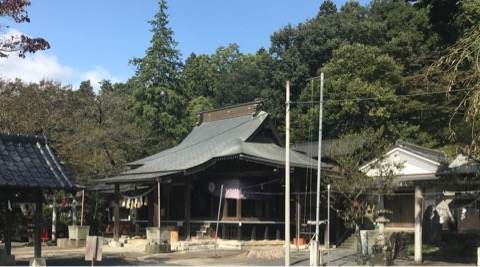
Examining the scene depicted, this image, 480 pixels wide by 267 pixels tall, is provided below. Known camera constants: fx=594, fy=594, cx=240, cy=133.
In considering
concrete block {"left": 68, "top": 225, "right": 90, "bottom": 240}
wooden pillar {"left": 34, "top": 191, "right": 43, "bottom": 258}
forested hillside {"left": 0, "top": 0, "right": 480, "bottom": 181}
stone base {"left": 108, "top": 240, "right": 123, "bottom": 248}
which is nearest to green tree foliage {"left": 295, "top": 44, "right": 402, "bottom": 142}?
forested hillside {"left": 0, "top": 0, "right": 480, "bottom": 181}

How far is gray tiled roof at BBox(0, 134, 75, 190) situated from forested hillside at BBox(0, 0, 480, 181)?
31.0 ft

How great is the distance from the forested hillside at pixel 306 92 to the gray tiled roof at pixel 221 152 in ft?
12.3

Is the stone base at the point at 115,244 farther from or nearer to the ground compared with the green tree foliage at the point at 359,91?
nearer to the ground

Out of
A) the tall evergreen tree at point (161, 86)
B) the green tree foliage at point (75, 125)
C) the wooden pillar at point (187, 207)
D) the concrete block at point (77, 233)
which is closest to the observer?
the wooden pillar at point (187, 207)

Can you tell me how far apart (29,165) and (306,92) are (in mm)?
31681

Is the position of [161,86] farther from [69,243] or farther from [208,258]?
[208,258]

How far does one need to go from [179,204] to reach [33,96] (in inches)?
426

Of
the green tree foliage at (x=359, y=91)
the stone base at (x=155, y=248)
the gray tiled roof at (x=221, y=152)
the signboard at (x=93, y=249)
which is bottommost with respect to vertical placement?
the stone base at (x=155, y=248)

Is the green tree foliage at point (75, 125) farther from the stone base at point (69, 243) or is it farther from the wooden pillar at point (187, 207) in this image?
the wooden pillar at point (187, 207)

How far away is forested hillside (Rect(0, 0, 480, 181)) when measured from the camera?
32.8m

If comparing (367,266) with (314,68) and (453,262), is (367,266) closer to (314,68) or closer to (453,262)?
(453,262)

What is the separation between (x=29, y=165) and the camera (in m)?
17.8

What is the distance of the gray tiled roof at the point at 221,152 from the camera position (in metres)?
30.5

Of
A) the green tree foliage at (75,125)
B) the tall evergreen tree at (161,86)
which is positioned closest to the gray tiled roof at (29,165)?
the green tree foliage at (75,125)
